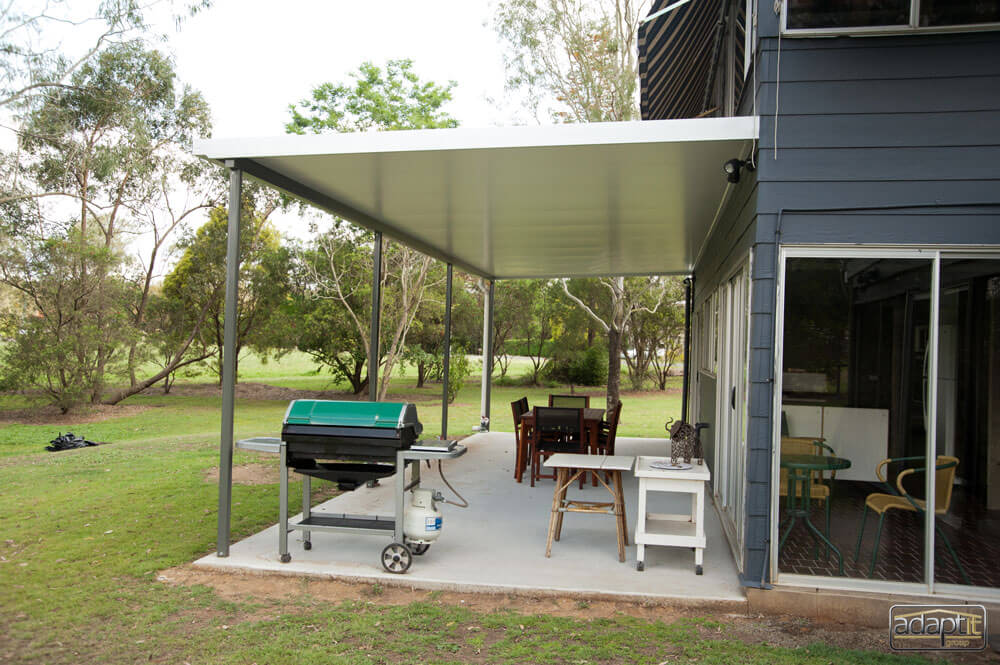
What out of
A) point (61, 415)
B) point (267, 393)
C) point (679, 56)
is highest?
point (679, 56)

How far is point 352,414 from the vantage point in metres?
4.16

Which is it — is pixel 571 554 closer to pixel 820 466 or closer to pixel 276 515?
pixel 820 466

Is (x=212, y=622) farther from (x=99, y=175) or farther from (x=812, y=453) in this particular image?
(x=99, y=175)

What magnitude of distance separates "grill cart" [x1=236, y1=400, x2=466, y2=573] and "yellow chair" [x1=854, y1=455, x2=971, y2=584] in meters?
2.20

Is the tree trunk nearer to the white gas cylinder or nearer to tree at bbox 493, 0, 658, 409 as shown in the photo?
tree at bbox 493, 0, 658, 409

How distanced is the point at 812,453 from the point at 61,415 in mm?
15186

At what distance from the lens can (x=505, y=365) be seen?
2439 cm

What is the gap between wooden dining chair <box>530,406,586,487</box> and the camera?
6.43 meters

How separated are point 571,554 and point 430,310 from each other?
14529mm

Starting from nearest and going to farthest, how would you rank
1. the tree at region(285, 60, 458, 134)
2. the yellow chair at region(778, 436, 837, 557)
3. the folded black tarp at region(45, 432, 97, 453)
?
the yellow chair at region(778, 436, 837, 557), the folded black tarp at region(45, 432, 97, 453), the tree at region(285, 60, 458, 134)

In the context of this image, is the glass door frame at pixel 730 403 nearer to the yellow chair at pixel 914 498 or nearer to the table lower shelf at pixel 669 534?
the table lower shelf at pixel 669 534

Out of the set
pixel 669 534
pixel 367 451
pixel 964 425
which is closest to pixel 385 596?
pixel 367 451

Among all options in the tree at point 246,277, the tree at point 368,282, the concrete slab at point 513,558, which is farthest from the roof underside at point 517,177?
the tree at point 246,277
